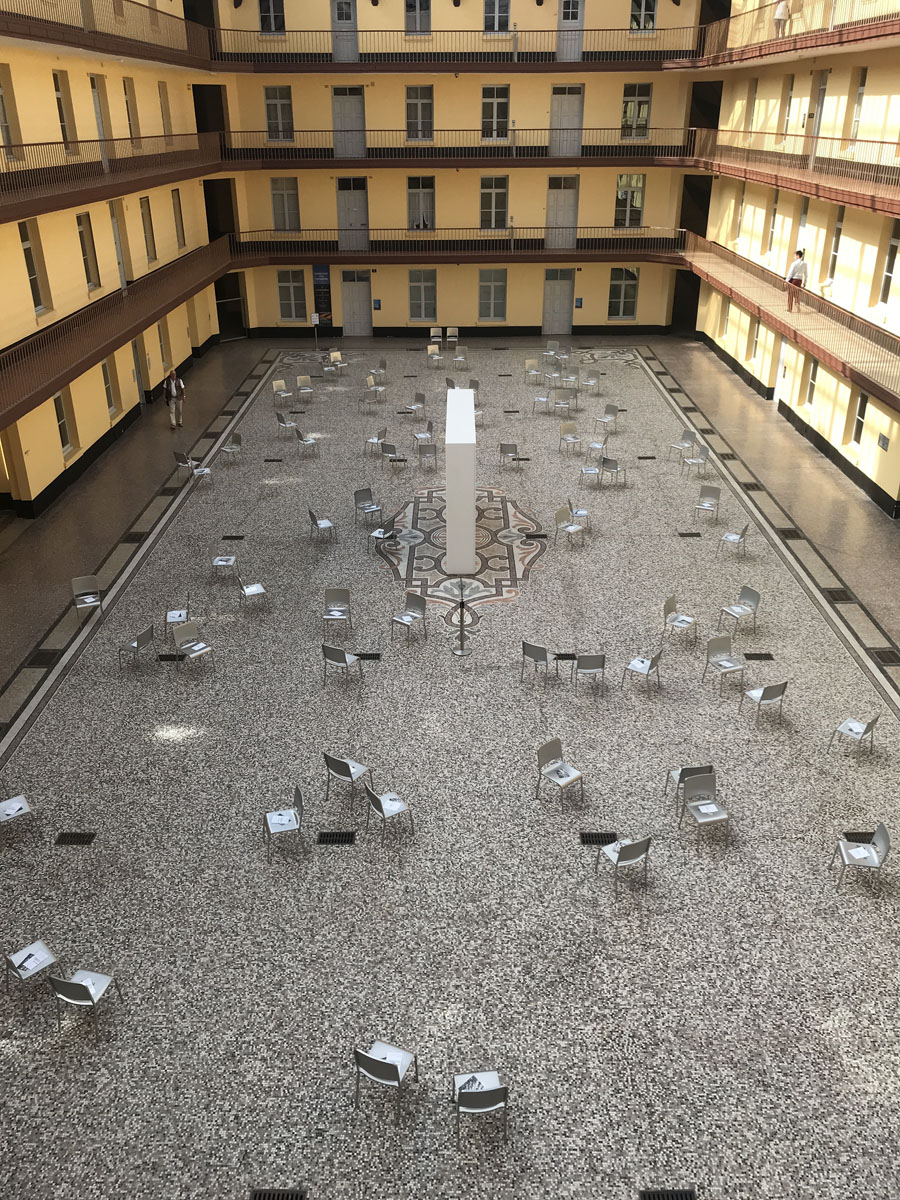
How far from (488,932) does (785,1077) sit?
2543 mm

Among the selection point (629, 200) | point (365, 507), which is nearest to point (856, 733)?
point (365, 507)

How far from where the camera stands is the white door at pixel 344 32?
26.2m

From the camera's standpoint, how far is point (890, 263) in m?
16.8

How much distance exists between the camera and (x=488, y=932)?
27.2 feet

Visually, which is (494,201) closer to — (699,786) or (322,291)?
(322,291)

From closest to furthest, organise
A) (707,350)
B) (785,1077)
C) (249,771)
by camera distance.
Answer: (785,1077) → (249,771) → (707,350)

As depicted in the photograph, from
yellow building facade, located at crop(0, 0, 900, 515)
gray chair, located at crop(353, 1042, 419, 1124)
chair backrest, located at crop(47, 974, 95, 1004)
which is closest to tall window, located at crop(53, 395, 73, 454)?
yellow building facade, located at crop(0, 0, 900, 515)

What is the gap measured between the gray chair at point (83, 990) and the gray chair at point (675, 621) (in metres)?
7.84

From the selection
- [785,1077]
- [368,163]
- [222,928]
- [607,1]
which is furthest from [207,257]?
[785,1077]

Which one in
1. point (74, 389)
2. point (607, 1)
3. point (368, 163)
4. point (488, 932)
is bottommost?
point (488, 932)

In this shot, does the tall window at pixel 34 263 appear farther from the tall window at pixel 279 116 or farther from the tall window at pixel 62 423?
the tall window at pixel 279 116

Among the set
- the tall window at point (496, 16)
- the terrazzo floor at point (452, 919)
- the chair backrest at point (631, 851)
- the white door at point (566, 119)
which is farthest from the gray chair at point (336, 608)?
the tall window at point (496, 16)

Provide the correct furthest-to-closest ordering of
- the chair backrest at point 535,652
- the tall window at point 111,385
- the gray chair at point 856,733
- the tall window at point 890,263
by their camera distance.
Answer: the tall window at point 111,385
the tall window at point 890,263
the chair backrest at point 535,652
the gray chair at point 856,733

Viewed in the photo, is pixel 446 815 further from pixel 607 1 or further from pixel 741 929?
pixel 607 1
